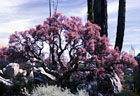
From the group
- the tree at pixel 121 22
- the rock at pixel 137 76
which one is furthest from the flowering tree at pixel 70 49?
the tree at pixel 121 22

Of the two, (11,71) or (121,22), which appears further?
(121,22)

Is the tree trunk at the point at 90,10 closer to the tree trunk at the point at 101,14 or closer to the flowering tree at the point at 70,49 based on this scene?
the tree trunk at the point at 101,14

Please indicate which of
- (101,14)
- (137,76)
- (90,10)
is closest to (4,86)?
(137,76)

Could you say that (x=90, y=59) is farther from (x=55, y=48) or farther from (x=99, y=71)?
(x=55, y=48)

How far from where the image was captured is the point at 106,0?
16.0 meters

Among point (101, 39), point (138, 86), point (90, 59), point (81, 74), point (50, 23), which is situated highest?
point (50, 23)

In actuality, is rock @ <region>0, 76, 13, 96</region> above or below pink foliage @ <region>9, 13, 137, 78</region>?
below

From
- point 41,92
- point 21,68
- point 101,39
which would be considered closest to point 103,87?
point 101,39

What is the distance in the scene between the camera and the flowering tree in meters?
10.4

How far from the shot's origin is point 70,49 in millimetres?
10711

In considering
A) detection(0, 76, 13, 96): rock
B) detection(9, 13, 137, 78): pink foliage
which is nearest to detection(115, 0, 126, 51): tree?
detection(9, 13, 137, 78): pink foliage

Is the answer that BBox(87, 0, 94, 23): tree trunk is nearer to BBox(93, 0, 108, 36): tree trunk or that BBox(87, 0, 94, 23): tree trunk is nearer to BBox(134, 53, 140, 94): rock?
BBox(93, 0, 108, 36): tree trunk

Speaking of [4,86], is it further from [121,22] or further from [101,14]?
[121,22]

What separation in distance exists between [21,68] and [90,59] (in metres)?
5.83
